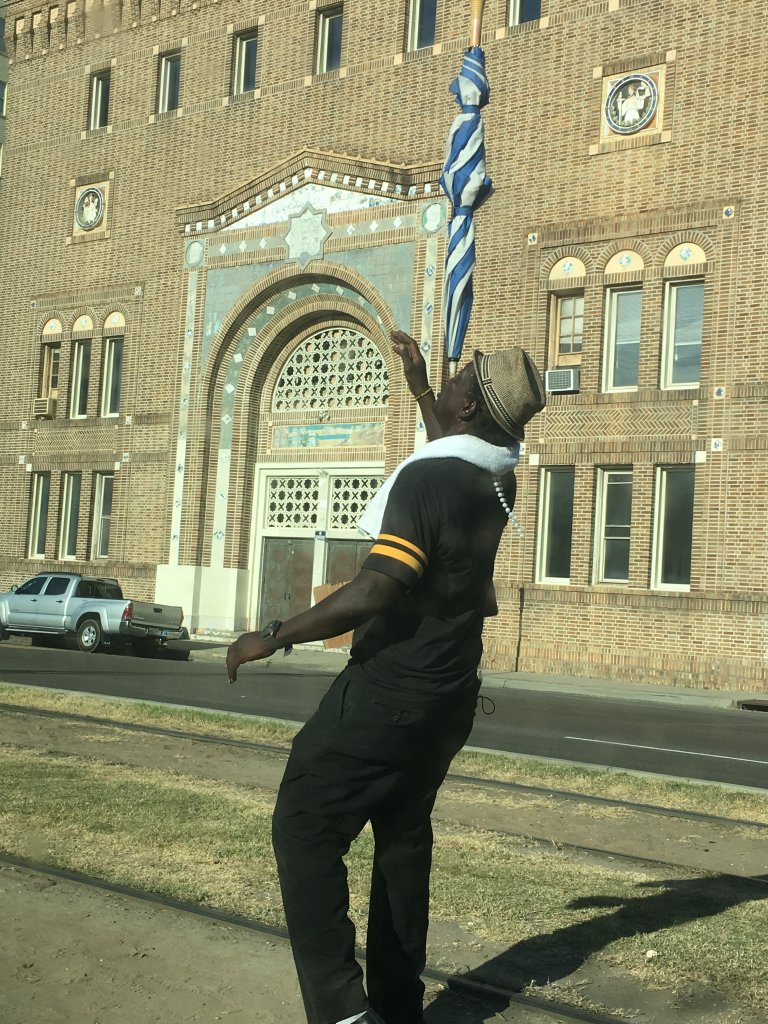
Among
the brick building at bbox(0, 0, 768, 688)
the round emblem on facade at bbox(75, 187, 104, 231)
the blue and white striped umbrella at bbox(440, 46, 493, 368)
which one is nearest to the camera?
the blue and white striped umbrella at bbox(440, 46, 493, 368)

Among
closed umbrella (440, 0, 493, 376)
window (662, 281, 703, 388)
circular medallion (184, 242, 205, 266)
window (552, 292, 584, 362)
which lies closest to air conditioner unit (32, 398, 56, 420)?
circular medallion (184, 242, 205, 266)

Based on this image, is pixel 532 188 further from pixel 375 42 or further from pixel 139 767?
pixel 139 767

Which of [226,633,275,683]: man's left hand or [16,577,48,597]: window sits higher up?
[226,633,275,683]: man's left hand

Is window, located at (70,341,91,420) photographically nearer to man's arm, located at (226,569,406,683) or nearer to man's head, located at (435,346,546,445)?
man's head, located at (435,346,546,445)

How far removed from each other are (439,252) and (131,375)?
9.22 metres

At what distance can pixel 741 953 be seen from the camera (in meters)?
5.00

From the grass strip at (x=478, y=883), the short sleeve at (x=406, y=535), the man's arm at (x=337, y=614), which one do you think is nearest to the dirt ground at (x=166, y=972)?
the grass strip at (x=478, y=883)

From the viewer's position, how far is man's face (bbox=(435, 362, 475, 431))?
3.90 meters

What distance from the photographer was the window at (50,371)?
3372 centimetres

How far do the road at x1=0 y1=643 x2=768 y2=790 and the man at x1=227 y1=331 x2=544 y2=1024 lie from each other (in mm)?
7153

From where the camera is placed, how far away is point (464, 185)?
45.6 ft

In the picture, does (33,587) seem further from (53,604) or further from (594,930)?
(594,930)

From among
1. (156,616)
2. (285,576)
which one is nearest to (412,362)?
(156,616)

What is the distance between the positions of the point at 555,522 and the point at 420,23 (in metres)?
11.5
